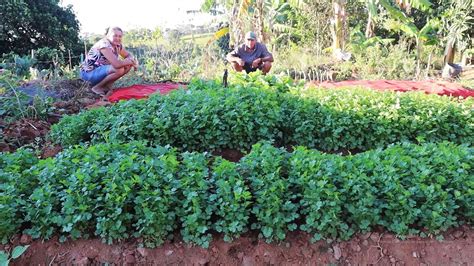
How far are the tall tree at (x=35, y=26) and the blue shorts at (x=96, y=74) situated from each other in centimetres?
580

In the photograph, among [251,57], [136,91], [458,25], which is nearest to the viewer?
[136,91]

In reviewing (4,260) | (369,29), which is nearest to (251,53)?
(4,260)

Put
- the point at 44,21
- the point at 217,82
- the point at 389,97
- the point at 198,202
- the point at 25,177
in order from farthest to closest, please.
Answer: the point at 44,21 → the point at 217,82 → the point at 389,97 → the point at 25,177 → the point at 198,202

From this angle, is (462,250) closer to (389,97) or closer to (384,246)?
(384,246)

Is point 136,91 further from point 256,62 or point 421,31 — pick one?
point 421,31

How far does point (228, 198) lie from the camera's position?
2.35 m

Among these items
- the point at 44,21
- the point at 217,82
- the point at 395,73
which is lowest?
the point at 395,73

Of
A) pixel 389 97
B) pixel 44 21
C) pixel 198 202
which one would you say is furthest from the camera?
pixel 44 21

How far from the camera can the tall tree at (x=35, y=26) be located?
10469 mm

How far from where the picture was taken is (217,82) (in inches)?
207

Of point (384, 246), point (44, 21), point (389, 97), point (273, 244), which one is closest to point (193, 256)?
point (273, 244)

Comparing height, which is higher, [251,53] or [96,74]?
[251,53]

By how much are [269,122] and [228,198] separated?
5.20ft

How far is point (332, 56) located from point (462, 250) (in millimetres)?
9555
